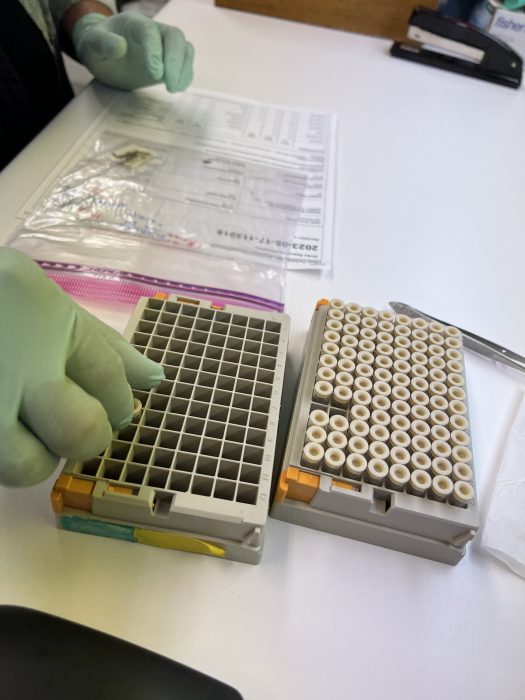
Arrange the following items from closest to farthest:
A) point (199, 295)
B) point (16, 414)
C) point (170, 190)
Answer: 1. point (16, 414)
2. point (199, 295)
3. point (170, 190)

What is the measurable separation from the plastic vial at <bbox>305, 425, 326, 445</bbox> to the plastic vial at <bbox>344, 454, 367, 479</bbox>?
0.02 metres

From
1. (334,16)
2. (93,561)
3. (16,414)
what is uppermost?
(334,16)

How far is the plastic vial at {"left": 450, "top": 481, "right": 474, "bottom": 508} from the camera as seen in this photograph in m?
0.38

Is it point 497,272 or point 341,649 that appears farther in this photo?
point 497,272

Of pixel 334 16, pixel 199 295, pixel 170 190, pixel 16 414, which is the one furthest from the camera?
pixel 334 16

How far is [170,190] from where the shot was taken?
674mm

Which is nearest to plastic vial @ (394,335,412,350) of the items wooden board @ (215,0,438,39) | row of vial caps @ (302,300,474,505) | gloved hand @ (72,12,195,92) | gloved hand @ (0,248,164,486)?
row of vial caps @ (302,300,474,505)

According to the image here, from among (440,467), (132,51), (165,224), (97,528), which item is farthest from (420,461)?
(132,51)

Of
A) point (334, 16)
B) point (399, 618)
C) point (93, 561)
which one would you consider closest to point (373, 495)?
point (399, 618)

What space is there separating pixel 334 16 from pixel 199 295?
0.83 metres

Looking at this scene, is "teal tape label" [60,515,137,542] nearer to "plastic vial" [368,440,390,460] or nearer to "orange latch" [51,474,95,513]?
"orange latch" [51,474,95,513]

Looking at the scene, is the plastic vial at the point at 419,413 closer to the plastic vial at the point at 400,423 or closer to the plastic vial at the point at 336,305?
the plastic vial at the point at 400,423

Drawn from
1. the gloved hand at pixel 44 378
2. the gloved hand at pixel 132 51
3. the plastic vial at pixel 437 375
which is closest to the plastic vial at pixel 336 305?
the plastic vial at pixel 437 375

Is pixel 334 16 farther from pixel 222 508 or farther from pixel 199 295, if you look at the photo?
pixel 222 508
